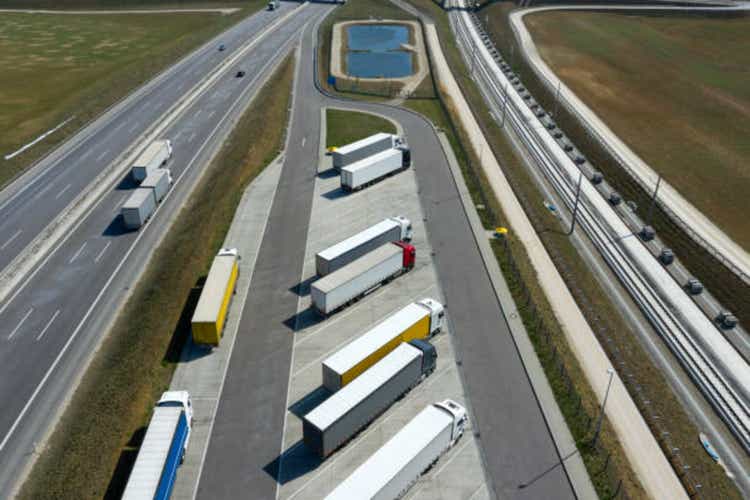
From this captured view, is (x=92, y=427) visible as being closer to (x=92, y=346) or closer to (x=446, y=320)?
(x=92, y=346)

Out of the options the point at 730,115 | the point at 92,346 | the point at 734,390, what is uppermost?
the point at 730,115

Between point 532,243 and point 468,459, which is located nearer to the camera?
point 468,459

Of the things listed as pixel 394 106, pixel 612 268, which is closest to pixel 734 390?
pixel 612 268

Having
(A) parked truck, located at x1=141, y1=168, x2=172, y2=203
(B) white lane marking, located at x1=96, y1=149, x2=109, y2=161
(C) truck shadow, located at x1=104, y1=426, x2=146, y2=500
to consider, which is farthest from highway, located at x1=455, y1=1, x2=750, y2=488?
(B) white lane marking, located at x1=96, y1=149, x2=109, y2=161

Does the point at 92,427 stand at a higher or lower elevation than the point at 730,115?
lower

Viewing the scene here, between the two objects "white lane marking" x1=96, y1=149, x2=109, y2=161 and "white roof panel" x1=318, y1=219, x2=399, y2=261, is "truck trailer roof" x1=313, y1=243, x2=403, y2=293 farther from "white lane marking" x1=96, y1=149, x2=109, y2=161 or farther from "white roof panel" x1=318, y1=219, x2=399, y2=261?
"white lane marking" x1=96, y1=149, x2=109, y2=161

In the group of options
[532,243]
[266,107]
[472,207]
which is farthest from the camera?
[266,107]

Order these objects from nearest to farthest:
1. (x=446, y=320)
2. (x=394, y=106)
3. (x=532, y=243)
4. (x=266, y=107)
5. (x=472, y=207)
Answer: (x=446, y=320), (x=532, y=243), (x=472, y=207), (x=266, y=107), (x=394, y=106)
